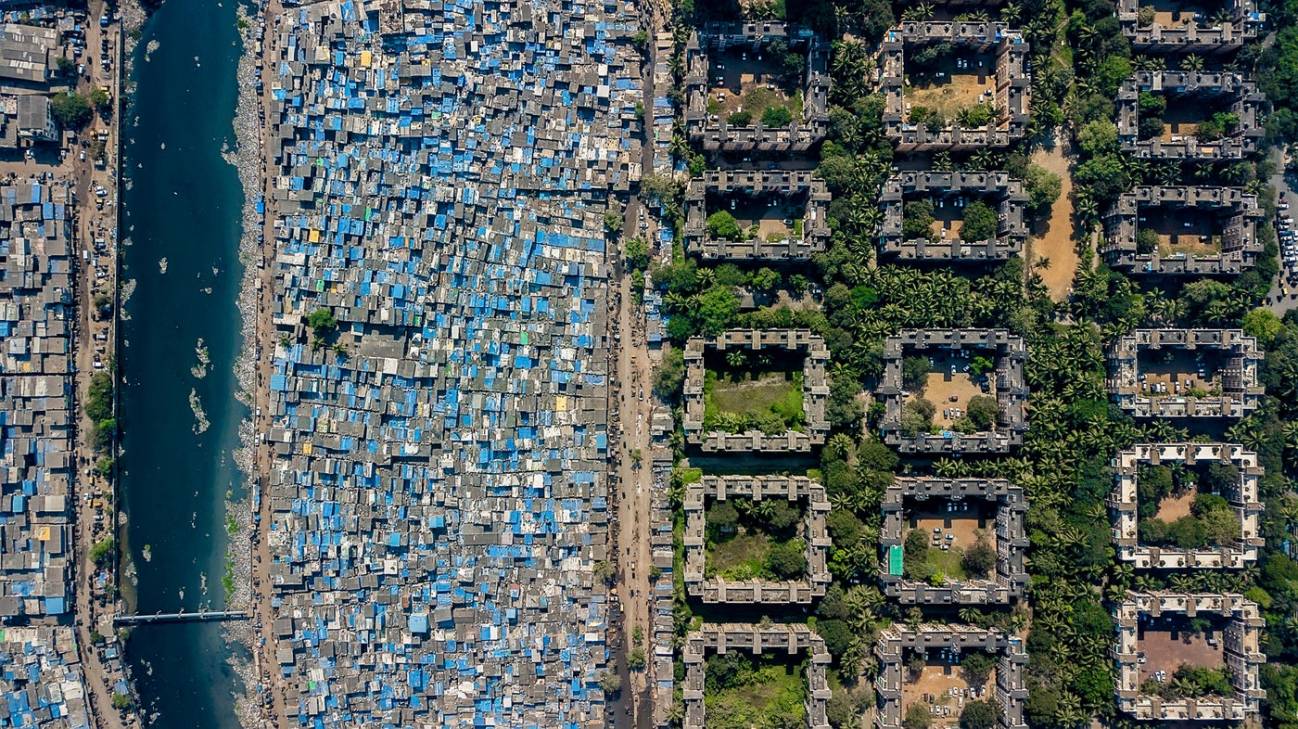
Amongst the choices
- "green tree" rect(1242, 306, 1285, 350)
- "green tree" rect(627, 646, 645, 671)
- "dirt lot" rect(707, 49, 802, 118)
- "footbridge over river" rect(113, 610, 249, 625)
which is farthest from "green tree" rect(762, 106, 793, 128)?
"footbridge over river" rect(113, 610, 249, 625)

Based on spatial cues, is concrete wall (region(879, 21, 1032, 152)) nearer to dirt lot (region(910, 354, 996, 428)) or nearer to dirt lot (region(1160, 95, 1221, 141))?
dirt lot (region(1160, 95, 1221, 141))

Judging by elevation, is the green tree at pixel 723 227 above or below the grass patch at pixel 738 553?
above

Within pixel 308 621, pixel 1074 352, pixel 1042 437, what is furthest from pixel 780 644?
pixel 308 621

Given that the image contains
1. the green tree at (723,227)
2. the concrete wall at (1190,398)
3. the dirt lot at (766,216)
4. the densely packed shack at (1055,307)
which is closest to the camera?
the concrete wall at (1190,398)

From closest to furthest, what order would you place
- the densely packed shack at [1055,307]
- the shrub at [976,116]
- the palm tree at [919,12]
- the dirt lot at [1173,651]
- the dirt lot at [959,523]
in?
the densely packed shack at [1055,307] < the dirt lot at [1173,651] < the palm tree at [919,12] < the dirt lot at [959,523] < the shrub at [976,116]

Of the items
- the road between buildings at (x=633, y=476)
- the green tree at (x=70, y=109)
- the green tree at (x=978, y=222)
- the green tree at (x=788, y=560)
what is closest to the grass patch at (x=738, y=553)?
the green tree at (x=788, y=560)

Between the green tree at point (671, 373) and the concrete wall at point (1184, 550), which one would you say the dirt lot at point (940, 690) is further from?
the green tree at point (671, 373)
